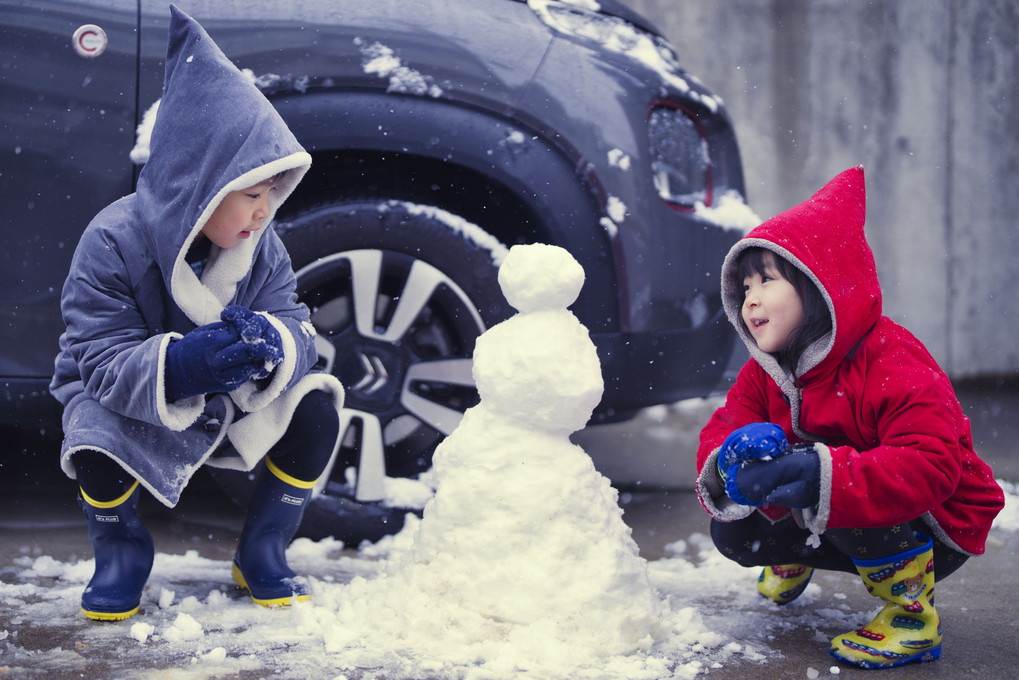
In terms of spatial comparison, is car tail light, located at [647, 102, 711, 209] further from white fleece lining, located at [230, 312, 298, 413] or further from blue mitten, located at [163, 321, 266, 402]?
blue mitten, located at [163, 321, 266, 402]

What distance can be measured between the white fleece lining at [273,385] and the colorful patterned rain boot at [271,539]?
195 mm

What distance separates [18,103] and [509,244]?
123 cm

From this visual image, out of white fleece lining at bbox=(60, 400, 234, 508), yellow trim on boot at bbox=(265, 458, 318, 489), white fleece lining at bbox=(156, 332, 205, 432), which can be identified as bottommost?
yellow trim on boot at bbox=(265, 458, 318, 489)

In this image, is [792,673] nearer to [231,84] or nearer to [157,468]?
[157,468]

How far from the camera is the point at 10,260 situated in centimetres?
220

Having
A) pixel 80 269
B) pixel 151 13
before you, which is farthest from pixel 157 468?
pixel 151 13

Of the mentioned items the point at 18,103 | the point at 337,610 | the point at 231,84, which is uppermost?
the point at 231,84

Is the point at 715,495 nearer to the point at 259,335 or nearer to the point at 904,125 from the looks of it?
the point at 259,335

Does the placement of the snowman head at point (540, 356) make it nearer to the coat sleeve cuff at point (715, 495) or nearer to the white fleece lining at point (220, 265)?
the coat sleeve cuff at point (715, 495)

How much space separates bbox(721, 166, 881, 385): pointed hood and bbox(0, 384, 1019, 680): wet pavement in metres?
0.55

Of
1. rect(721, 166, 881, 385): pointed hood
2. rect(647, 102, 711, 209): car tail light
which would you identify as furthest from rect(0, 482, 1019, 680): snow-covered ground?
rect(647, 102, 711, 209): car tail light

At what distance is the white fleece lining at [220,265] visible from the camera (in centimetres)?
175

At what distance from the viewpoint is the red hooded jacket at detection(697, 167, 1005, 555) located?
5.00 feet

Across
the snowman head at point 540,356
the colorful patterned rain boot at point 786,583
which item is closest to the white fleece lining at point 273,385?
the snowman head at point 540,356
